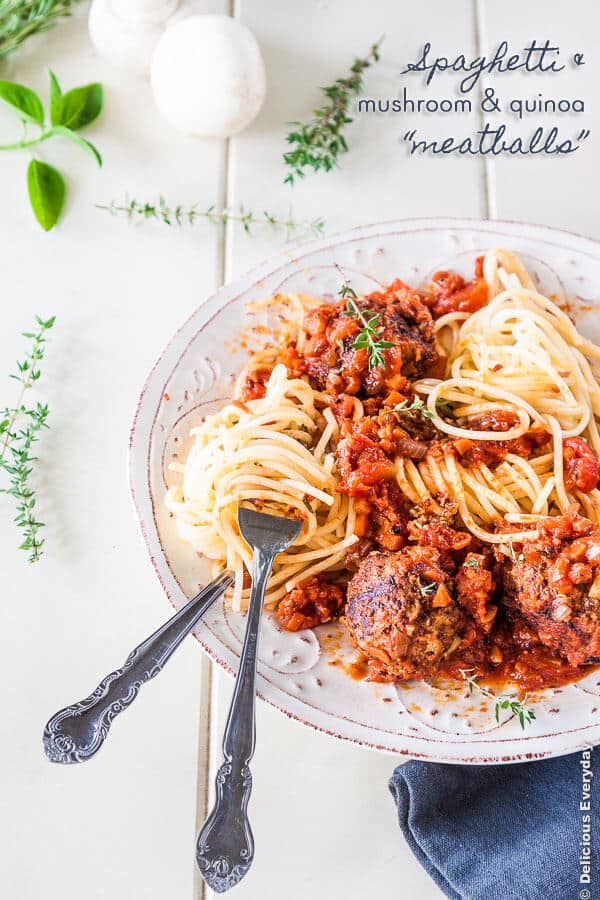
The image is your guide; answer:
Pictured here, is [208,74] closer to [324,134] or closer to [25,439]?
[324,134]

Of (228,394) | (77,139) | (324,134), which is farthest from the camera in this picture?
(324,134)

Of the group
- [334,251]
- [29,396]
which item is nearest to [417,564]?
[334,251]

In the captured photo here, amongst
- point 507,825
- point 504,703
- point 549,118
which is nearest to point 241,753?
point 504,703

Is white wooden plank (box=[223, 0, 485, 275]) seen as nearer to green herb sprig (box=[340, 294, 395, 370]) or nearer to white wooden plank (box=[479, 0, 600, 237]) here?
white wooden plank (box=[479, 0, 600, 237])

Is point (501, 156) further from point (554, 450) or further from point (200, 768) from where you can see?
point (200, 768)

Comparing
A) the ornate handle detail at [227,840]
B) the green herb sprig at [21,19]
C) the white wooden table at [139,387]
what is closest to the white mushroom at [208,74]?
the white wooden table at [139,387]

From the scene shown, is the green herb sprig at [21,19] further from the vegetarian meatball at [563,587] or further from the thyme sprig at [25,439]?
the vegetarian meatball at [563,587]
